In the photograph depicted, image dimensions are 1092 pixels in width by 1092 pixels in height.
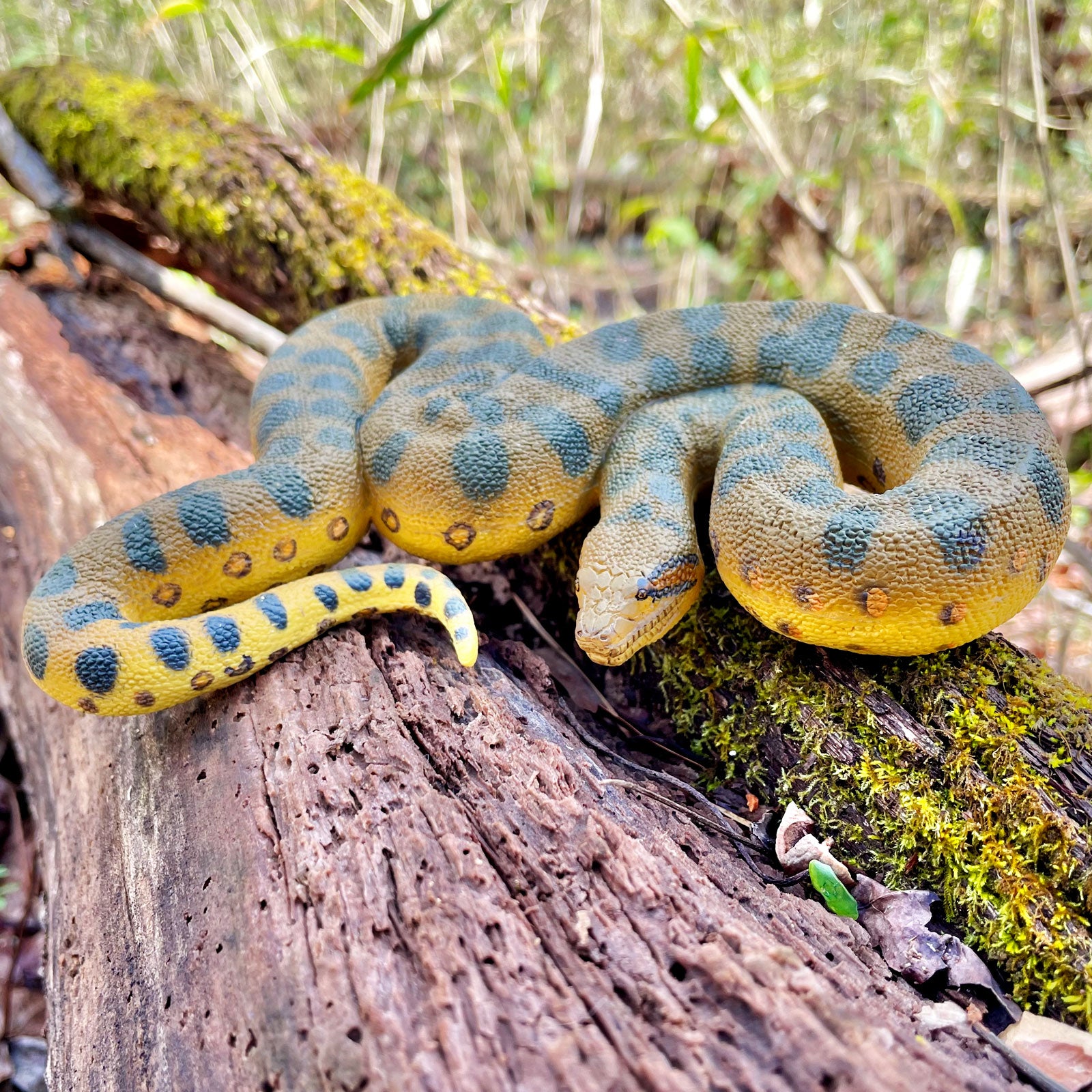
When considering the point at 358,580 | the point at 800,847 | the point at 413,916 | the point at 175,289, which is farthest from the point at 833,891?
the point at 175,289

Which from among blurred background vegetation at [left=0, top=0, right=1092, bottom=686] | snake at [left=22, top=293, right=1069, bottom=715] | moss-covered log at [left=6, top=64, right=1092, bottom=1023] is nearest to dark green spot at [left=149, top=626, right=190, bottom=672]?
snake at [left=22, top=293, right=1069, bottom=715]

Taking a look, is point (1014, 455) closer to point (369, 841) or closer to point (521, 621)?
point (521, 621)

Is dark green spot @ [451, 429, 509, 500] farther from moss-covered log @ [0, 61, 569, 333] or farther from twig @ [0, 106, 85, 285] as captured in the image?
twig @ [0, 106, 85, 285]

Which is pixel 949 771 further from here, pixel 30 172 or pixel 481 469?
pixel 30 172

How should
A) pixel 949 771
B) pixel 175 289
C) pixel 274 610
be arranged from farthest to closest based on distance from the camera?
1. pixel 175 289
2. pixel 274 610
3. pixel 949 771

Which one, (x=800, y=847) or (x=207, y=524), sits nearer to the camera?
(x=800, y=847)

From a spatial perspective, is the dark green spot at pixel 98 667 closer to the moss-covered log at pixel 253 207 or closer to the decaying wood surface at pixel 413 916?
the decaying wood surface at pixel 413 916
